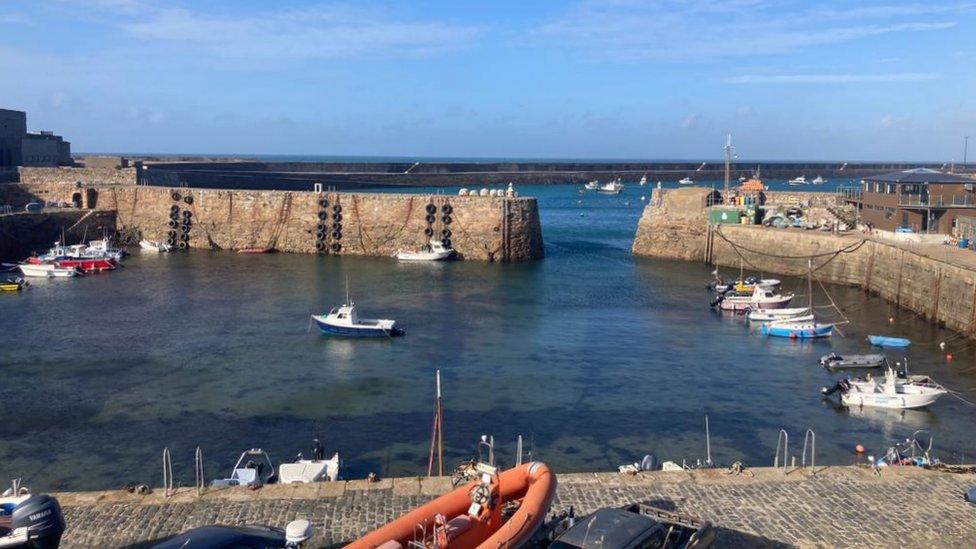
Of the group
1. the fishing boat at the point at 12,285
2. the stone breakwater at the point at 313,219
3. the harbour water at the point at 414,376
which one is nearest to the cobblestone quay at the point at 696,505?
the harbour water at the point at 414,376

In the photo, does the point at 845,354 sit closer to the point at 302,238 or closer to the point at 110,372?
the point at 110,372

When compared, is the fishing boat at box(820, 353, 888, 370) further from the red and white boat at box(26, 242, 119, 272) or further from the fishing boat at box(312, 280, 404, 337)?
the red and white boat at box(26, 242, 119, 272)

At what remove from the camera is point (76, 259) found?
49781 mm

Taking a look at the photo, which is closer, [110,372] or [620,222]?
[110,372]

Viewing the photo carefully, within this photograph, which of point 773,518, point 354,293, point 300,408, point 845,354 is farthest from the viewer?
point 354,293

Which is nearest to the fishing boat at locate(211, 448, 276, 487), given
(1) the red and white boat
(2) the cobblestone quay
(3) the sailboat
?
(2) the cobblestone quay

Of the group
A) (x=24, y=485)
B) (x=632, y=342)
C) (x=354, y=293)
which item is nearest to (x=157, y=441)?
(x=24, y=485)

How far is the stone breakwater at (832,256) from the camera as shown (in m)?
35.5

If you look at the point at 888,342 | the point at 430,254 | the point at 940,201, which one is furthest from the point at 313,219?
the point at 940,201

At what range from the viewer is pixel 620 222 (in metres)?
88.3

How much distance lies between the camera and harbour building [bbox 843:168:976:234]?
4697 cm

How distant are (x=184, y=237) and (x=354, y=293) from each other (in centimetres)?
2291

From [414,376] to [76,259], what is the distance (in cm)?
3155

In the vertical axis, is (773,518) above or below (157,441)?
above
